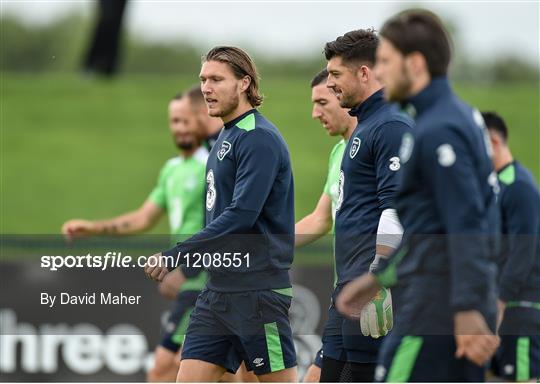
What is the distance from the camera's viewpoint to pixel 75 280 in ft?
36.2

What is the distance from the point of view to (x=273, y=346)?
7027mm

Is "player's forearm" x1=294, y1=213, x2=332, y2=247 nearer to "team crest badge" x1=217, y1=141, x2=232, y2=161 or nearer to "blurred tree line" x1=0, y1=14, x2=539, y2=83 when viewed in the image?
"team crest badge" x1=217, y1=141, x2=232, y2=161

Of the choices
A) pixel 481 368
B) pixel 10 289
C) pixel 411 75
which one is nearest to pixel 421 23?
pixel 411 75

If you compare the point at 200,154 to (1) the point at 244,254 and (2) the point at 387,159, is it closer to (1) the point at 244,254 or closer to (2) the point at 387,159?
(1) the point at 244,254

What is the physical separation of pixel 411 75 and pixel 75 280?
666 cm

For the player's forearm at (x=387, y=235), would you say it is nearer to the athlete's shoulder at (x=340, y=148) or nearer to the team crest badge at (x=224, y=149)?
the team crest badge at (x=224, y=149)

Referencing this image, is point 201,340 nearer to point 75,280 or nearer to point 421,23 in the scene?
point 421,23

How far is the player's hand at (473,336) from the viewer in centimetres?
468

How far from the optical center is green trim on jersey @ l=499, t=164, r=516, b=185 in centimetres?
835

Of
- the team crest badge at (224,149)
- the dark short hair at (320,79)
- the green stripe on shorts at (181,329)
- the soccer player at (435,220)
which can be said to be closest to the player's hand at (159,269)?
the team crest badge at (224,149)

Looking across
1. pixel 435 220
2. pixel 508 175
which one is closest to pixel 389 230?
pixel 435 220

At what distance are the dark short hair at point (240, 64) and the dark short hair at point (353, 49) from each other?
47 cm

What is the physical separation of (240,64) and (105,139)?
22.5m

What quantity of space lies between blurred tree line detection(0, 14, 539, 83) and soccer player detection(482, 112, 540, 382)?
26918 mm
